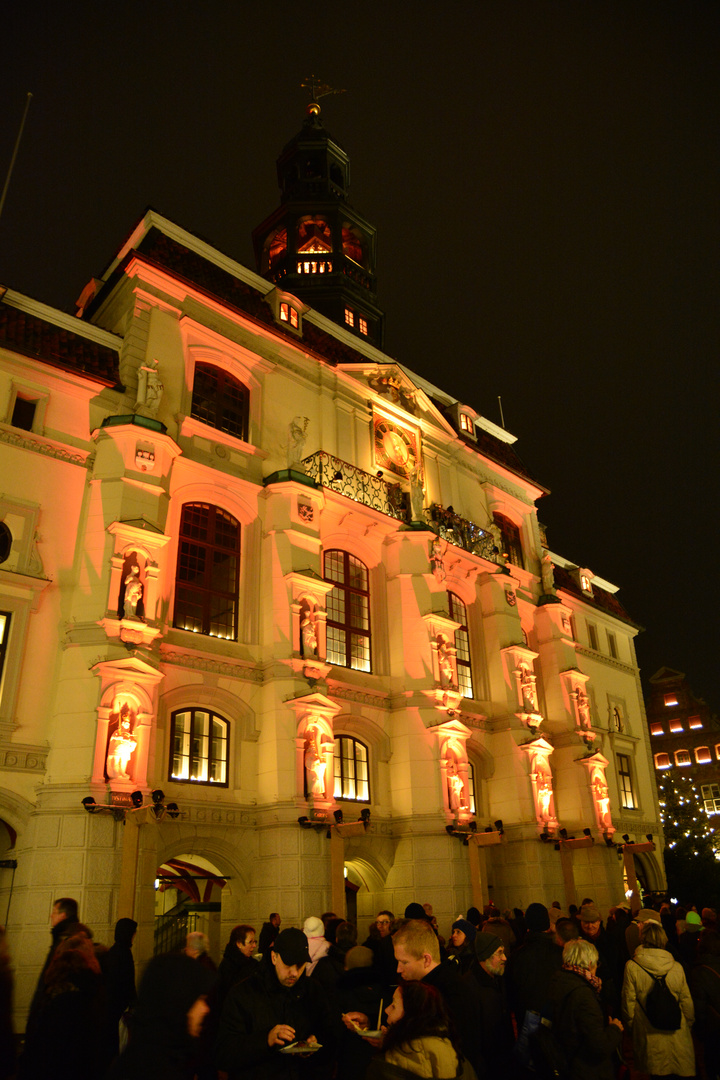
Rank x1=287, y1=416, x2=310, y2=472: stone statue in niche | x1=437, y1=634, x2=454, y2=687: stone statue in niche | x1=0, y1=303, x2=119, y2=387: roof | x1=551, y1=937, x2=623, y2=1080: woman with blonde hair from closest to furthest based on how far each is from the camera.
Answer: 1. x1=551, y1=937, x2=623, y2=1080: woman with blonde hair
2. x1=0, y1=303, x2=119, y2=387: roof
3. x1=287, y1=416, x2=310, y2=472: stone statue in niche
4. x1=437, y1=634, x2=454, y2=687: stone statue in niche

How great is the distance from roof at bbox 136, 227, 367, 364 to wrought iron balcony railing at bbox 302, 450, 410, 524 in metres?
4.20

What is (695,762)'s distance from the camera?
68938mm

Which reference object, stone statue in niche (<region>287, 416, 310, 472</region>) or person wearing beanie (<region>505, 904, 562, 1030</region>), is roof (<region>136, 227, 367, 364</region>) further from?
person wearing beanie (<region>505, 904, 562, 1030</region>)

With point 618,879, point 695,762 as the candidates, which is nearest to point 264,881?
point 618,879

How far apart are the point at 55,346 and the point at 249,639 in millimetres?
8799

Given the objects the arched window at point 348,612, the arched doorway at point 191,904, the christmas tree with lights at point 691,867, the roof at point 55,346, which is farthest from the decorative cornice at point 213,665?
the christmas tree with lights at point 691,867

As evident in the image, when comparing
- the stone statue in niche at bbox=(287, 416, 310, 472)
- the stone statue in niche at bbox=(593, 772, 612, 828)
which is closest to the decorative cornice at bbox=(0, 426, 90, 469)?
the stone statue in niche at bbox=(287, 416, 310, 472)

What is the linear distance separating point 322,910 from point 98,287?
62.5 ft

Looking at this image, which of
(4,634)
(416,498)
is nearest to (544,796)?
(416,498)

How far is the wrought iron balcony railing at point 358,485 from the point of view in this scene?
74.4 feet

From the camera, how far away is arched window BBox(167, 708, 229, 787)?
1719 cm

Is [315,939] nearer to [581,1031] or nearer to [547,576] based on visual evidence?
[581,1031]

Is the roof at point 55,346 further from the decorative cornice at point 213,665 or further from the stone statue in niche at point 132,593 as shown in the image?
the decorative cornice at point 213,665

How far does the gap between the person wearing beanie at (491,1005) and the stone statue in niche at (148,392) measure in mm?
15165
